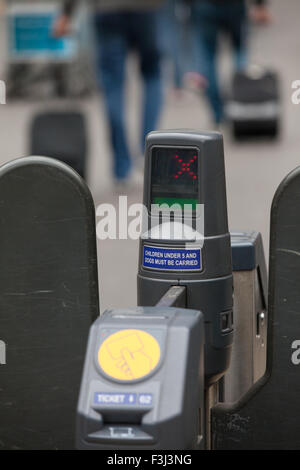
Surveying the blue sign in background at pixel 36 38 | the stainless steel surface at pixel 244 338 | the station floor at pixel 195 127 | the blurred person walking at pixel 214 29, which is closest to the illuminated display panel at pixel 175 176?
the stainless steel surface at pixel 244 338

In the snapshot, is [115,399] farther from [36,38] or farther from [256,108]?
[36,38]

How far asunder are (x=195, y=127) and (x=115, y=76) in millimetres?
2095

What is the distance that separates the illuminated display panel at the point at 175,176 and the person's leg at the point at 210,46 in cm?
690

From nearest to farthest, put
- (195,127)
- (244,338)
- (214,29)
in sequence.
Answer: (244,338)
(195,127)
(214,29)

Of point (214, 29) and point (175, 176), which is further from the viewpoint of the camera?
point (214, 29)

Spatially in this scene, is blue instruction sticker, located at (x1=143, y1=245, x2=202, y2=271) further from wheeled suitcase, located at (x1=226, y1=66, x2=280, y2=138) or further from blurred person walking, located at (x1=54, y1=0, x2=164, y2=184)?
wheeled suitcase, located at (x1=226, y1=66, x2=280, y2=138)

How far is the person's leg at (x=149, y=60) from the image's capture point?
24.9 ft

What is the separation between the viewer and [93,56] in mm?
12586

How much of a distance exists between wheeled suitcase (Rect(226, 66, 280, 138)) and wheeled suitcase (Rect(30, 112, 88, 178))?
6.50ft

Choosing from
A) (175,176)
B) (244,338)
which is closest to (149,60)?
(244,338)

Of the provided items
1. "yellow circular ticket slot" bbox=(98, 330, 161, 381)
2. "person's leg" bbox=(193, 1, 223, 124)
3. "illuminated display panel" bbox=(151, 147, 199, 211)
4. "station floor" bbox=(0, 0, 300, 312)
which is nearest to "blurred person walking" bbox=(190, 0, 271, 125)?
"person's leg" bbox=(193, 1, 223, 124)

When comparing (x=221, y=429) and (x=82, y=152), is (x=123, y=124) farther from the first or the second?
(x=221, y=429)

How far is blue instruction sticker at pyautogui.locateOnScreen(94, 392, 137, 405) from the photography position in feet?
8.13

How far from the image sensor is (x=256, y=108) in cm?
913
